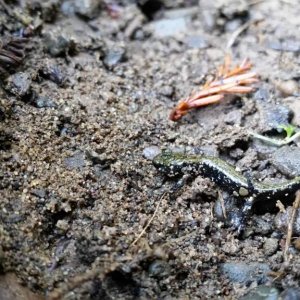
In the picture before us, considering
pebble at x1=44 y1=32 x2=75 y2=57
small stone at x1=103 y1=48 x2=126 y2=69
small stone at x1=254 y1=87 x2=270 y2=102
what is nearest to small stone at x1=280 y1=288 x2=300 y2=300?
→ small stone at x1=254 y1=87 x2=270 y2=102

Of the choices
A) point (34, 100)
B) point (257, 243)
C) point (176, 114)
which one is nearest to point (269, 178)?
point (257, 243)

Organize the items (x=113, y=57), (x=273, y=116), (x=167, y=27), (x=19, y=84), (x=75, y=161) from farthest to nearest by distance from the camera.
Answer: (x=167, y=27) → (x=113, y=57) → (x=273, y=116) → (x=19, y=84) → (x=75, y=161)

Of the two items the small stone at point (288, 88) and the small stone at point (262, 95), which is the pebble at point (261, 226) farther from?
the small stone at point (288, 88)

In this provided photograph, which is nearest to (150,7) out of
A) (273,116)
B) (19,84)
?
(273,116)

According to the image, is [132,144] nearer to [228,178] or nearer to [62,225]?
[228,178]

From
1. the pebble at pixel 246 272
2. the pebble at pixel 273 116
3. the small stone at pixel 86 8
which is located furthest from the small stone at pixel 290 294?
the small stone at pixel 86 8

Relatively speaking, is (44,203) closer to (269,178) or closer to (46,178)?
(46,178)

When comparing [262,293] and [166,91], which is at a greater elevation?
[166,91]

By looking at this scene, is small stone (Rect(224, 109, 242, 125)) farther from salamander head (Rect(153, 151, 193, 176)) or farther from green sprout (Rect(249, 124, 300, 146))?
salamander head (Rect(153, 151, 193, 176))
